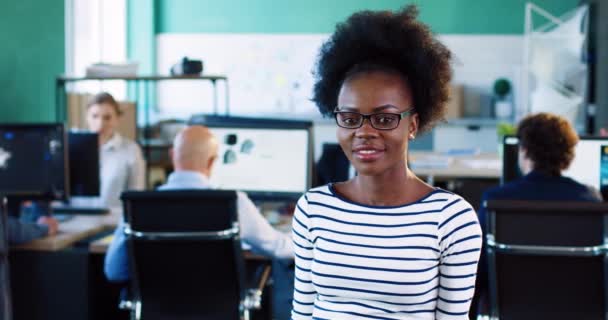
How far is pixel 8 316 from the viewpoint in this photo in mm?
1862

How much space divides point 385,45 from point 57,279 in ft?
6.96

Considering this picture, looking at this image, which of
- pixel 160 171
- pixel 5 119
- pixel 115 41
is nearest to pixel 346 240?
pixel 5 119

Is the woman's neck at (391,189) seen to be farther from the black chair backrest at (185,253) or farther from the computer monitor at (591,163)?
the computer monitor at (591,163)

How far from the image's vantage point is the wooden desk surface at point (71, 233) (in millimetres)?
2848

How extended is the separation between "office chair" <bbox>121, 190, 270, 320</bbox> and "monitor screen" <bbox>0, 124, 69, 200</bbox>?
3.21ft

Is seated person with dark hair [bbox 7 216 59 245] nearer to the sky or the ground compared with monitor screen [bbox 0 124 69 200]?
nearer to the ground

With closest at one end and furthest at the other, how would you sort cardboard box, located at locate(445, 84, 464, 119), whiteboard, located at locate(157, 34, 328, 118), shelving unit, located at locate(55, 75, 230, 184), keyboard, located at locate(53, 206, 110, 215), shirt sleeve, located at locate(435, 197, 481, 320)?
1. shirt sleeve, located at locate(435, 197, 481, 320)
2. keyboard, located at locate(53, 206, 110, 215)
3. shelving unit, located at locate(55, 75, 230, 184)
4. cardboard box, located at locate(445, 84, 464, 119)
5. whiteboard, located at locate(157, 34, 328, 118)

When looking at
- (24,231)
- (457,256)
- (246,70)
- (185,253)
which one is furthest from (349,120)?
(246,70)

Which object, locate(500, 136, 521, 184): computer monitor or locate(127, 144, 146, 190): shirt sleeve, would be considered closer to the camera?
locate(500, 136, 521, 184): computer monitor

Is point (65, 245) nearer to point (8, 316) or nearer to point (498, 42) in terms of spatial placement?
point (8, 316)

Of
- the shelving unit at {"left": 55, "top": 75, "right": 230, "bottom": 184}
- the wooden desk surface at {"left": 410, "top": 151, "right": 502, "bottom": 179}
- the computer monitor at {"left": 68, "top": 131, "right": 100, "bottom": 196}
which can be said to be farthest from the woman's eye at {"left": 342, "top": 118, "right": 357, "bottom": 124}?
the wooden desk surface at {"left": 410, "top": 151, "right": 502, "bottom": 179}

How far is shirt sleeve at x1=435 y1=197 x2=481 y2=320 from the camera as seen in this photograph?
1.13 meters

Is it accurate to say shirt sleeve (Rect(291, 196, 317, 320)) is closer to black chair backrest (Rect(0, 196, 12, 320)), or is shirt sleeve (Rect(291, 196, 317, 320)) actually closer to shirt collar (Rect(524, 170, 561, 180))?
black chair backrest (Rect(0, 196, 12, 320))

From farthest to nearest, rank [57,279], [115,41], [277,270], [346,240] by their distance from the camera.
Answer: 1. [115,41]
2. [277,270]
3. [57,279]
4. [346,240]
